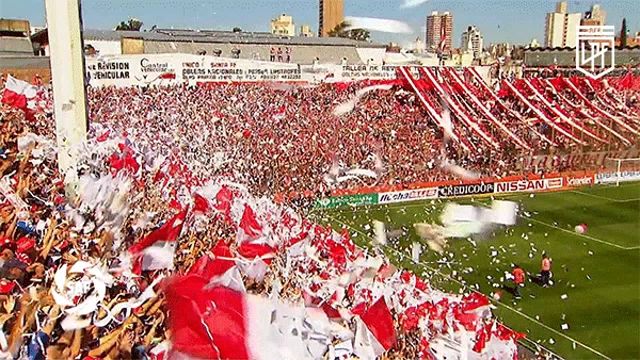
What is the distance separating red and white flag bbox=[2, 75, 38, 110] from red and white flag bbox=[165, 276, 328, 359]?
9.86 feet

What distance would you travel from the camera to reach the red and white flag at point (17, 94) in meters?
4.47

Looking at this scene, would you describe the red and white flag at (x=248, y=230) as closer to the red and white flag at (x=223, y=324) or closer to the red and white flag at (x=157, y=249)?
the red and white flag at (x=157, y=249)

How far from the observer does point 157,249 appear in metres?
2.47

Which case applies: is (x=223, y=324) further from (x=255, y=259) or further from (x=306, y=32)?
(x=306, y=32)

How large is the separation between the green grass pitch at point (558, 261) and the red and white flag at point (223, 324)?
15.6 feet

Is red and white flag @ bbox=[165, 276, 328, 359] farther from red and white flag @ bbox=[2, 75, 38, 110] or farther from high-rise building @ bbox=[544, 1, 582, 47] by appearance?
high-rise building @ bbox=[544, 1, 582, 47]

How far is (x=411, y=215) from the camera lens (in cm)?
1230

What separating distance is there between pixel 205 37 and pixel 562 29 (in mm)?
10306

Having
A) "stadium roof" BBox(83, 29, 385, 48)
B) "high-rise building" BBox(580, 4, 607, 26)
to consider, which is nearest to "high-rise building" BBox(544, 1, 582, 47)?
"high-rise building" BBox(580, 4, 607, 26)

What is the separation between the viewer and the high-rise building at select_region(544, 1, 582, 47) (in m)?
16.7

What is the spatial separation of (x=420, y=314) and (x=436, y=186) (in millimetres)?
10002

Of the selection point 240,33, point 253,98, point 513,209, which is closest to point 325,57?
point 240,33

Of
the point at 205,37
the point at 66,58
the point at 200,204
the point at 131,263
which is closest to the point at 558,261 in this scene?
the point at 200,204

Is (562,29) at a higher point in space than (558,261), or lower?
higher
